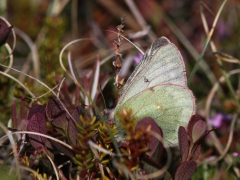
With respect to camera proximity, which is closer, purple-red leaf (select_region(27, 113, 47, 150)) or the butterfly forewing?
purple-red leaf (select_region(27, 113, 47, 150))

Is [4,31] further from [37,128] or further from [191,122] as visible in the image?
[191,122]

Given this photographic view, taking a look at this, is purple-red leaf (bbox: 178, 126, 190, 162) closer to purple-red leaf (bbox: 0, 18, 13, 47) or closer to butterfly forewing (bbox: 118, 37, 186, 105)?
butterfly forewing (bbox: 118, 37, 186, 105)

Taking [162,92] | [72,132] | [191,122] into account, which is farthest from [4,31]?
[191,122]

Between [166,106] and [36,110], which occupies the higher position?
[36,110]

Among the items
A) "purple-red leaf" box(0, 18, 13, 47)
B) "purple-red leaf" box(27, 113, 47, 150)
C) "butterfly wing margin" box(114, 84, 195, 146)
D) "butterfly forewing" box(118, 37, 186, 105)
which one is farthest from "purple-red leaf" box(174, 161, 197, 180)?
"purple-red leaf" box(0, 18, 13, 47)

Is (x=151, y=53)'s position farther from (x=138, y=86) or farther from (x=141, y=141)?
(x=141, y=141)

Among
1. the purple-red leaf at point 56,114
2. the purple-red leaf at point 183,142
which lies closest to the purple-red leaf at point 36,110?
the purple-red leaf at point 56,114
